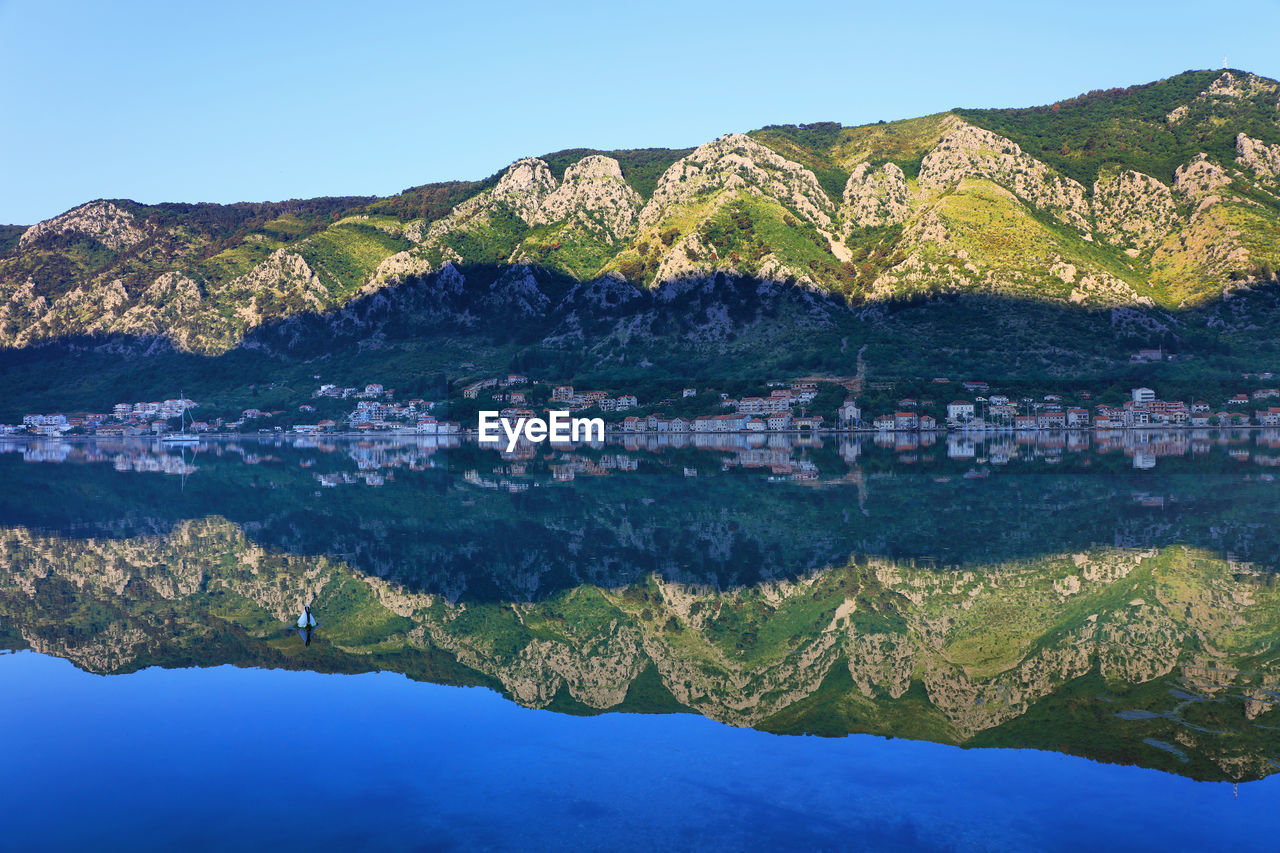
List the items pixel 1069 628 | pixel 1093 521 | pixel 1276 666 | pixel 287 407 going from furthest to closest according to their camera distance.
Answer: pixel 287 407
pixel 1093 521
pixel 1069 628
pixel 1276 666

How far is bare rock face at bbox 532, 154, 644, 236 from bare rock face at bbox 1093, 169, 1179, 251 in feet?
249

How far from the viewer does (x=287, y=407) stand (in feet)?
429

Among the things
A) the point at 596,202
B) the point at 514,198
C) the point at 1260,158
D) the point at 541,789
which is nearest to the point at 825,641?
the point at 541,789

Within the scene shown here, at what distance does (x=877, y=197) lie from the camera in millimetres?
142750

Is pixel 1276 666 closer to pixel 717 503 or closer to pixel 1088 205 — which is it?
pixel 717 503

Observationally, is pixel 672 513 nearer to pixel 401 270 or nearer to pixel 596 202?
pixel 401 270

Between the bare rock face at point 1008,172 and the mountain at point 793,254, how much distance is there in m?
0.40

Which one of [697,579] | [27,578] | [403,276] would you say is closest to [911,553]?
[697,579]

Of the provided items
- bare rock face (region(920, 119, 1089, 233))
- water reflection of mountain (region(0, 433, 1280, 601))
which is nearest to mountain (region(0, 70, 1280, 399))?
bare rock face (region(920, 119, 1089, 233))

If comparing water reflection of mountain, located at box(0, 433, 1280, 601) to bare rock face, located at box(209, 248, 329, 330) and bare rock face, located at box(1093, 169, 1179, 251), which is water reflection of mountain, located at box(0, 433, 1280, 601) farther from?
bare rock face, located at box(209, 248, 329, 330)

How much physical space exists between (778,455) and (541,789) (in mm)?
50710

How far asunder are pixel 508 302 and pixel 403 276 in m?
20.0

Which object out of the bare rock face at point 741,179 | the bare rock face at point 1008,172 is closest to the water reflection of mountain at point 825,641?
the bare rock face at point 1008,172

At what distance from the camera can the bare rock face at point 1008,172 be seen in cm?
12988
